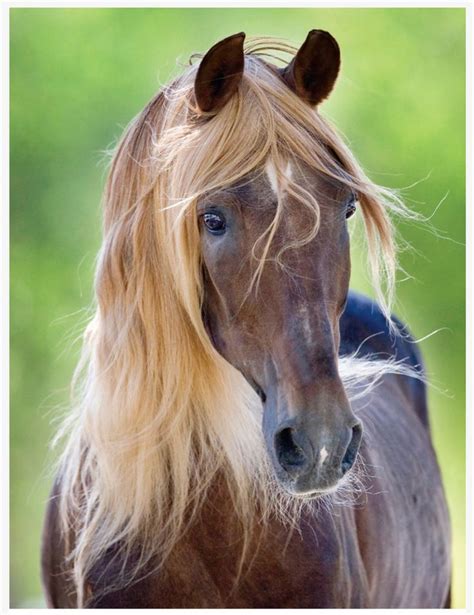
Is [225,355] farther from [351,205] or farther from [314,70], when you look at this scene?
[314,70]

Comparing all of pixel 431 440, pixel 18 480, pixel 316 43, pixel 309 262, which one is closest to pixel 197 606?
pixel 309 262

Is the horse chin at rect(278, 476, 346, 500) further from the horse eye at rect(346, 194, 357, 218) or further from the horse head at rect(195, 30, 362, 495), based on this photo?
the horse eye at rect(346, 194, 357, 218)

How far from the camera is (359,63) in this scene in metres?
6.51

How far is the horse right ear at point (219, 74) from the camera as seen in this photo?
2193mm

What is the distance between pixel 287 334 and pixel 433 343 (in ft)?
15.7

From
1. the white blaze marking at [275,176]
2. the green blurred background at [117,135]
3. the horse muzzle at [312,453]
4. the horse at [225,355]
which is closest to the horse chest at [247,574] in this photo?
the horse at [225,355]

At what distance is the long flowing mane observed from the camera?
2.26 meters

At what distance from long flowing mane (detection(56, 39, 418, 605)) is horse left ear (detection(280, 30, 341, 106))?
1.9 inches

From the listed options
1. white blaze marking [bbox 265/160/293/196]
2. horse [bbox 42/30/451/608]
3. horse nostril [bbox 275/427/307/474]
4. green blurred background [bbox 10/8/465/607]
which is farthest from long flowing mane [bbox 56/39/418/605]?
green blurred background [bbox 10/8/465/607]

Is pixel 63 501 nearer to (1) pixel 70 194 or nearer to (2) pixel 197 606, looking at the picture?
(2) pixel 197 606

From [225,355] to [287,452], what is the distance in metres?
0.35

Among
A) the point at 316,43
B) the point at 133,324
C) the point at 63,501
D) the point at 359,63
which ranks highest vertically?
the point at 359,63
